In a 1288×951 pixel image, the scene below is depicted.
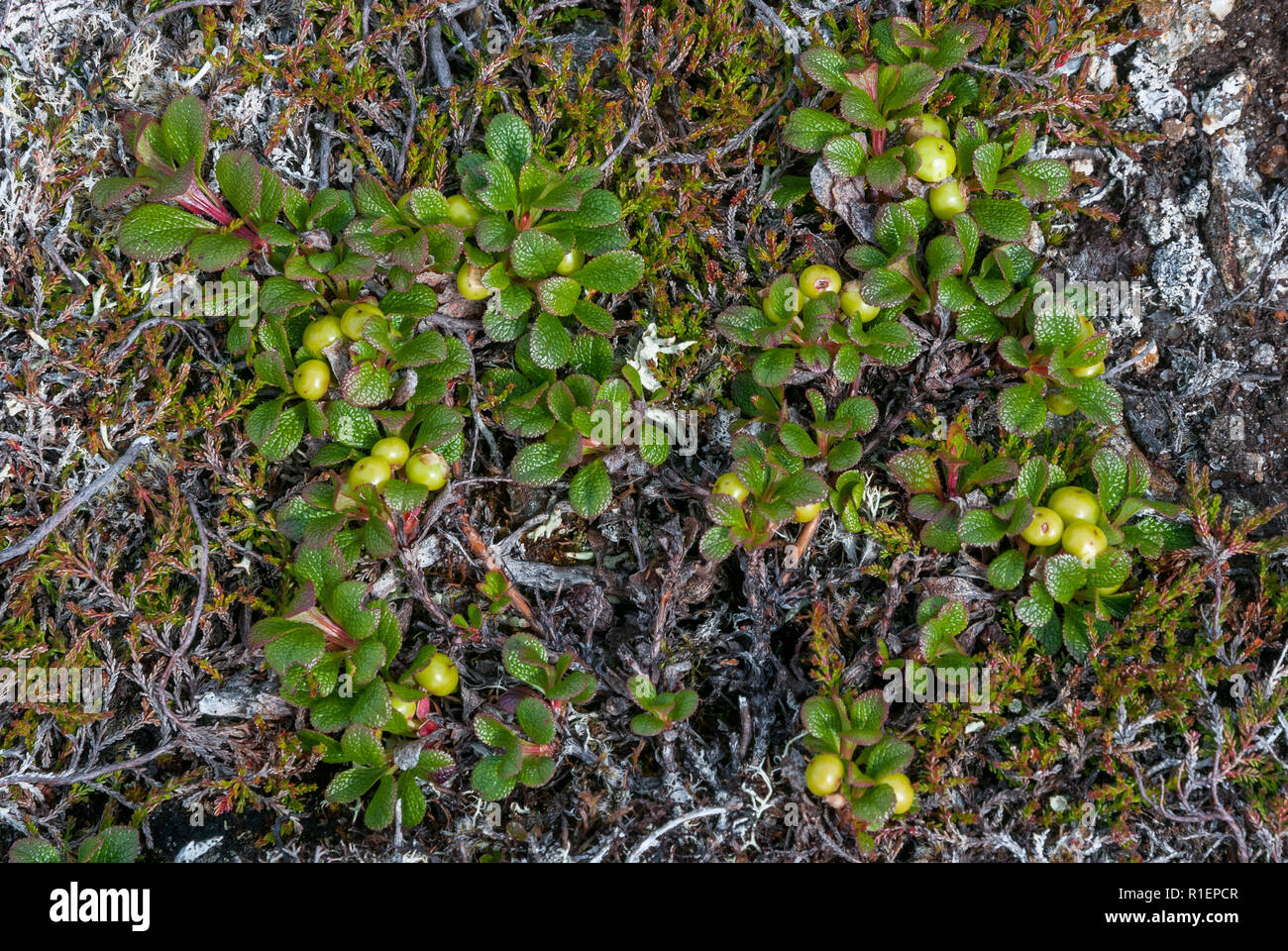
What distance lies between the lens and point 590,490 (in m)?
3.28

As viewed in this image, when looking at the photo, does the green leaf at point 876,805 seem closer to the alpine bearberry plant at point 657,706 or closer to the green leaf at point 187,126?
the alpine bearberry plant at point 657,706

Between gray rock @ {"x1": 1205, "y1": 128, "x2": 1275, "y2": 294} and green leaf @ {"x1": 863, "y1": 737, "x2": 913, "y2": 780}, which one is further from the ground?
gray rock @ {"x1": 1205, "y1": 128, "x2": 1275, "y2": 294}

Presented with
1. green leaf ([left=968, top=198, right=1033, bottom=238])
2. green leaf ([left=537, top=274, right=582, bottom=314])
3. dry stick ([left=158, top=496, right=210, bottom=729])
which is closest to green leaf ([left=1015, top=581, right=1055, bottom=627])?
green leaf ([left=968, top=198, right=1033, bottom=238])

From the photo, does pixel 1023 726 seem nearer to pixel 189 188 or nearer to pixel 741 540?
pixel 741 540

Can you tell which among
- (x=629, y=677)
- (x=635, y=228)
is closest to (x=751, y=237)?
(x=635, y=228)

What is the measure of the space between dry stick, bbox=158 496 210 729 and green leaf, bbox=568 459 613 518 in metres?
1.37

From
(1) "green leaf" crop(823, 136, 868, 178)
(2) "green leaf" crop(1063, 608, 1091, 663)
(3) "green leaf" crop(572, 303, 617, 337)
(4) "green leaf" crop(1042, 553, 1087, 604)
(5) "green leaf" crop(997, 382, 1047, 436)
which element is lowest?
(2) "green leaf" crop(1063, 608, 1091, 663)

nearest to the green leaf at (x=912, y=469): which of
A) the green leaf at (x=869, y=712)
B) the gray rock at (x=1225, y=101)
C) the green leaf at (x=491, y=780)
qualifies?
the green leaf at (x=869, y=712)

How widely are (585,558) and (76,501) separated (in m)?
1.87

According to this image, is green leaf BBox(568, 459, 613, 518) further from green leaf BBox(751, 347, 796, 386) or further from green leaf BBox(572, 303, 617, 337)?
green leaf BBox(751, 347, 796, 386)

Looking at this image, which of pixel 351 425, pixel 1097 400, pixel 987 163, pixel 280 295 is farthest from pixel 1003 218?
pixel 280 295

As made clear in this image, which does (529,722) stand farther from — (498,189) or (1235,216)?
(1235,216)

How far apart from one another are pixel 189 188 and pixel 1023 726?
11.6 feet

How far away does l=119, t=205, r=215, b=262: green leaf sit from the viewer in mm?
3227
